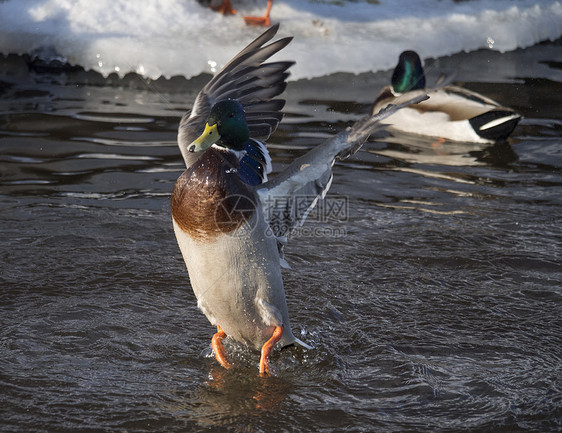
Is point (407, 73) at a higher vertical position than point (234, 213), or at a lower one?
higher

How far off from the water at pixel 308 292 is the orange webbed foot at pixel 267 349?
5 centimetres

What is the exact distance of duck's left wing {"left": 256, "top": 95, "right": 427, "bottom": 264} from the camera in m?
3.27

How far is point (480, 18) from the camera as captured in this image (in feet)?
33.8

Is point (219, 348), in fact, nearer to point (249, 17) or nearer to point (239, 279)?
point (239, 279)

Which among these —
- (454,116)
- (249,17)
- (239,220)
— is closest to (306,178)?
(239,220)

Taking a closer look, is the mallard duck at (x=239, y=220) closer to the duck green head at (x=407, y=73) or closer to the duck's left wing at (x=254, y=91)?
the duck's left wing at (x=254, y=91)

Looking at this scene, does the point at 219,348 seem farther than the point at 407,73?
No

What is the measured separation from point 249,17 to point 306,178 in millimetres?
6646

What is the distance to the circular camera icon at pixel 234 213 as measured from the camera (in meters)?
3.25

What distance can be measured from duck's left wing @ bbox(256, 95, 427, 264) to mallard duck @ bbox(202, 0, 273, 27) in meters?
6.37

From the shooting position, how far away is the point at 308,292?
14.5 ft

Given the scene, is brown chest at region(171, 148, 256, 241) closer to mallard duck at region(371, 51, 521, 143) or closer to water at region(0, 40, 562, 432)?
water at region(0, 40, 562, 432)

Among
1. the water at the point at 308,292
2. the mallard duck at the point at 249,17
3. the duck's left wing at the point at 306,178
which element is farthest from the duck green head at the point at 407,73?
the duck's left wing at the point at 306,178

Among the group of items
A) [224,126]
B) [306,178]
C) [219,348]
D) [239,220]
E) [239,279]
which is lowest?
[219,348]
